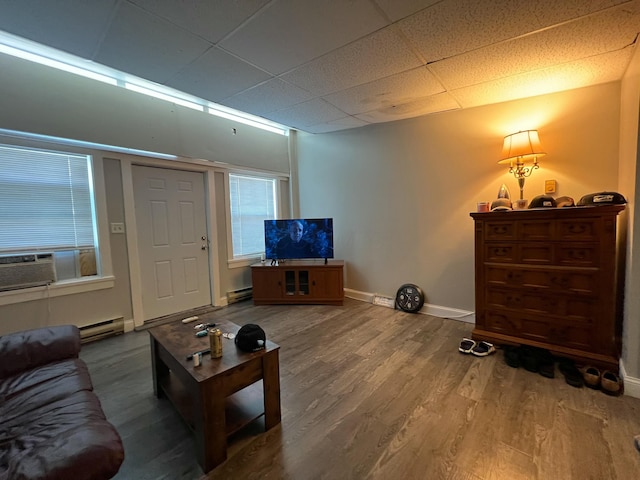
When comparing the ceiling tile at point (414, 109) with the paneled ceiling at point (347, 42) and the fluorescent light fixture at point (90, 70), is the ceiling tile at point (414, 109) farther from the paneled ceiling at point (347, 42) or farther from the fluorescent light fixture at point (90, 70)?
the fluorescent light fixture at point (90, 70)

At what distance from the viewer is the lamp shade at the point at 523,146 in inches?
99.9

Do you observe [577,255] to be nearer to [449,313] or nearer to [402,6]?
[449,313]

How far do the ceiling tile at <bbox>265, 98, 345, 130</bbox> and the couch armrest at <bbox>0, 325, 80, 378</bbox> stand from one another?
2.71 metres

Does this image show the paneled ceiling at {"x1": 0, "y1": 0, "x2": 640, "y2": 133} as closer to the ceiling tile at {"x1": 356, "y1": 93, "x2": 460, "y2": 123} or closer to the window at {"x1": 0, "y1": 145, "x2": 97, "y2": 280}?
the ceiling tile at {"x1": 356, "y1": 93, "x2": 460, "y2": 123}

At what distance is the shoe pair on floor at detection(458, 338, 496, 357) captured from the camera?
2.43 m

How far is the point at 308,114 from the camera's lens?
3.27 m

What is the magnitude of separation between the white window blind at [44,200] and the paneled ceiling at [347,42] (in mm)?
1260

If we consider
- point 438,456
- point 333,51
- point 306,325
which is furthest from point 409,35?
point 306,325

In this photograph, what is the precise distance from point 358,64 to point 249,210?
2.76m

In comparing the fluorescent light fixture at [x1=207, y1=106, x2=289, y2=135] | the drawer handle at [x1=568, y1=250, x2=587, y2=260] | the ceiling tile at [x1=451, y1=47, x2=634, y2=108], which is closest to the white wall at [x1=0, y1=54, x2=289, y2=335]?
the fluorescent light fixture at [x1=207, y1=106, x2=289, y2=135]

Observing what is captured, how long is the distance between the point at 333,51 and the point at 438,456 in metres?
2.55

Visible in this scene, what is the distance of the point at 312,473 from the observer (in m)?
1.36

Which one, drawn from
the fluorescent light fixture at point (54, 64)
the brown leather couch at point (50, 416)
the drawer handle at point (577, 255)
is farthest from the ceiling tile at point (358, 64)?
the brown leather couch at point (50, 416)

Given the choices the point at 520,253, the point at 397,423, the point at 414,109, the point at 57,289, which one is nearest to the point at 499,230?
the point at 520,253
